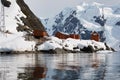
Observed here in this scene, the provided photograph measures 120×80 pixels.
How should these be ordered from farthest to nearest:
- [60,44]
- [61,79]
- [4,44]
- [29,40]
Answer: [60,44]
[29,40]
[4,44]
[61,79]

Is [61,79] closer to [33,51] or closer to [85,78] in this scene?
[85,78]

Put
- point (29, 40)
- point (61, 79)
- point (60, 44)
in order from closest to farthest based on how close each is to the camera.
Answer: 1. point (61, 79)
2. point (29, 40)
3. point (60, 44)

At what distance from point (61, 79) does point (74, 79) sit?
1.26 m

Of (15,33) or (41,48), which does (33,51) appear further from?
(15,33)

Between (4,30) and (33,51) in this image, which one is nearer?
(33,51)

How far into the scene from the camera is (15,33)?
19812 centimetres

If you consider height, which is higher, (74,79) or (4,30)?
(4,30)

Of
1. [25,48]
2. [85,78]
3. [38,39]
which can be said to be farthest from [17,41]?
[85,78]

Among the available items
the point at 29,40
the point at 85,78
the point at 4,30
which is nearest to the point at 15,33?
the point at 4,30

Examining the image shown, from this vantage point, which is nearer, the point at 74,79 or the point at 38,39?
the point at 74,79

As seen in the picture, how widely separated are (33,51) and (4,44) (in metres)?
14.2

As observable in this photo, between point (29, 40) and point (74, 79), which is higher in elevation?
point (29, 40)

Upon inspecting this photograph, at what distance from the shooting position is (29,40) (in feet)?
596

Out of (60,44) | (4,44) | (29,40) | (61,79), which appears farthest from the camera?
(60,44)
